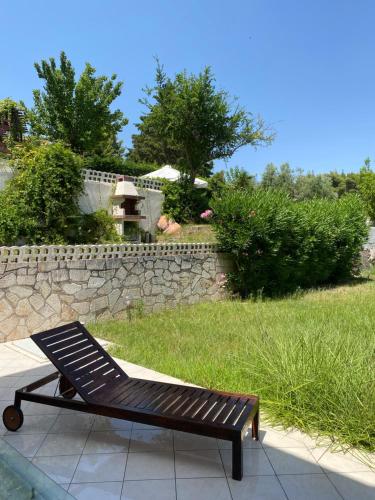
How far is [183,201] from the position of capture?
15.6 metres

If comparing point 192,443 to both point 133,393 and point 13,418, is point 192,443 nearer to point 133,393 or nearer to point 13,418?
point 133,393

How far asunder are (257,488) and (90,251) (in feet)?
20.0

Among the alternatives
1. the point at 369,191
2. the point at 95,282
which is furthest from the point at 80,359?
the point at 369,191

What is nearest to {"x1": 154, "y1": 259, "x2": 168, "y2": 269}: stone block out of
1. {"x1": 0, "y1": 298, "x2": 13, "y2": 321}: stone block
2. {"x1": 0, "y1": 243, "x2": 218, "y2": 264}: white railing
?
{"x1": 0, "y1": 243, "x2": 218, "y2": 264}: white railing

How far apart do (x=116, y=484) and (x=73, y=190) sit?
8.88 meters

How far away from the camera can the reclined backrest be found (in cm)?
332

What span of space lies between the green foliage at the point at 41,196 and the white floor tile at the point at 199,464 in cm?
796

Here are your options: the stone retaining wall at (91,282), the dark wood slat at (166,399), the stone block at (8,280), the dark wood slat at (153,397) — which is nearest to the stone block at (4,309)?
the stone retaining wall at (91,282)

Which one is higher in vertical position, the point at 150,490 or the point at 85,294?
the point at 85,294

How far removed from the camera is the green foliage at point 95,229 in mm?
10977

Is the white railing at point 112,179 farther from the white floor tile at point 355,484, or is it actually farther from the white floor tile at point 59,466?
the white floor tile at point 355,484

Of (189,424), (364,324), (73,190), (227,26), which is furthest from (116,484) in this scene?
(227,26)

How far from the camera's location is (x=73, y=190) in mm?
10391

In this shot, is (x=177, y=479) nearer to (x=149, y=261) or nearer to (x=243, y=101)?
(x=149, y=261)
